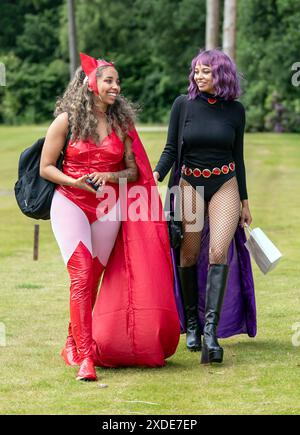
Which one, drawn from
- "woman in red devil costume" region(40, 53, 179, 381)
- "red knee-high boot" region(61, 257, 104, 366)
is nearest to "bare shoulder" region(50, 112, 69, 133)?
"woman in red devil costume" region(40, 53, 179, 381)

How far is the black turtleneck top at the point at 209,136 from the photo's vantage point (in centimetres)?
705

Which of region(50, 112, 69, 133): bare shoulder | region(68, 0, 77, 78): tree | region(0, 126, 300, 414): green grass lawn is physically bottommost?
region(68, 0, 77, 78): tree

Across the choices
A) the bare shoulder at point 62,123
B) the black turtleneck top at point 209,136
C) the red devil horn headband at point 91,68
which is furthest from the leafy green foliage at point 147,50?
the bare shoulder at point 62,123

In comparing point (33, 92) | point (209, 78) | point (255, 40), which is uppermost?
point (209, 78)

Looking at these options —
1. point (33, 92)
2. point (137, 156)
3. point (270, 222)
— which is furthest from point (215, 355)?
point (33, 92)

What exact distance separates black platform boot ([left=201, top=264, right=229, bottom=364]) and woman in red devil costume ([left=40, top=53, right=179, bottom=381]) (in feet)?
0.64

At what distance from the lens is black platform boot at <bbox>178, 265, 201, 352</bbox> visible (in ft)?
24.5

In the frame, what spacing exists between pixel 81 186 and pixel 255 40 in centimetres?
3758

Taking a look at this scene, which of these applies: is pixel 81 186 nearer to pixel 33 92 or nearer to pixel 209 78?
pixel 209 78

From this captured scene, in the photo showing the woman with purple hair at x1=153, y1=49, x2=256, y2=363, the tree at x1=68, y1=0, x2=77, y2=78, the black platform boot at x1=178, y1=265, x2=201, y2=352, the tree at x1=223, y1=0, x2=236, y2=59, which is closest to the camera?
the woman with purple hair at x1=153, y1=49, x2=256, y2=363

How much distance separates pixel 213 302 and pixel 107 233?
0.81m

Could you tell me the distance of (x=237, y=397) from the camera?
6.01 metres

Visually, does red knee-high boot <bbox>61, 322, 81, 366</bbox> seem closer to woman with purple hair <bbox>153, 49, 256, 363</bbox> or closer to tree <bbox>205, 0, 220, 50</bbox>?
woman with purple hair <bbox>153, 49, 256, 363</bbox>

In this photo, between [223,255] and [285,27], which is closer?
[223,255]
